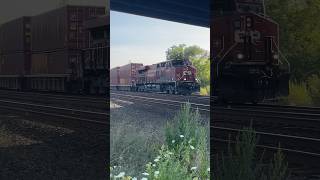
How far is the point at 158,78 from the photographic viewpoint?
15.6 ft

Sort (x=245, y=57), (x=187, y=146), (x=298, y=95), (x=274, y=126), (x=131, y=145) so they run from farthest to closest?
(x=245, y=57) < (x=298, y=95) < (x=274, y=126) < (x=187, y=146) < (x=131, y=145)

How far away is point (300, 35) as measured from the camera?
18.7 ft

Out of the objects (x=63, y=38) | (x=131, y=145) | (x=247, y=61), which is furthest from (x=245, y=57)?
(x=63, y=38)

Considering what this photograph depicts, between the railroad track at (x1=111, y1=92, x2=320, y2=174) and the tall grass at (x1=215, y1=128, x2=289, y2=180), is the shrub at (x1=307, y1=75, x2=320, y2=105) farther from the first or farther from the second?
the tall grass at (x1=215, y1=128, x2=289, y2=180)

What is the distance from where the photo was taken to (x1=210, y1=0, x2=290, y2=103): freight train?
5656 mm

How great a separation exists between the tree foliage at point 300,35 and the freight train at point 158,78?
1331 millimetres

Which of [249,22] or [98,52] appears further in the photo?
[249,22]

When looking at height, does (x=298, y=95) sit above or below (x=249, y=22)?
below

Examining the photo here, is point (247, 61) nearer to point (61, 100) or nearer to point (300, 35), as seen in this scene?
point (300, 35)

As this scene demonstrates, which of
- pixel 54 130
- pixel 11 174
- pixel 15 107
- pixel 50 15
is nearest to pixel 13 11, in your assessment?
pixel 50 15

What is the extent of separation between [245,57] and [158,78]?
5.98 ft

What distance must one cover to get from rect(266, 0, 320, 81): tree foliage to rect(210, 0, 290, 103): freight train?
0.10 meters

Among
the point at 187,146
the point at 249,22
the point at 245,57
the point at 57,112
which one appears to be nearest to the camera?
the point at 57,112

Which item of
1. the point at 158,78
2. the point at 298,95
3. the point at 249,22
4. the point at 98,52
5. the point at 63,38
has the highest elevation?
the point at 249,22
